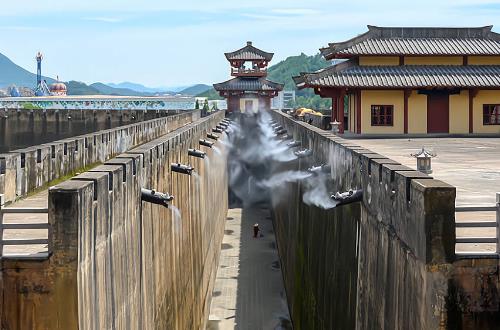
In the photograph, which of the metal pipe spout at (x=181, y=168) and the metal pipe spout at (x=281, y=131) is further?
the metal pipe spout at (x=281, y=131)

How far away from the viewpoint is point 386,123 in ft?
128

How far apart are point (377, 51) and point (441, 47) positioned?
371cm

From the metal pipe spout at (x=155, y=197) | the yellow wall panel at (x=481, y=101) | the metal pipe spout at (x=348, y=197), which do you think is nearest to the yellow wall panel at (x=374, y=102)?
the yellow wall panel at (x=481, y=101)

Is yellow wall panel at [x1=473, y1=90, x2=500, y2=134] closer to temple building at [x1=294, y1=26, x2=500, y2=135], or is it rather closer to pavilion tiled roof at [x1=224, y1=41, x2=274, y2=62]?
temple building at [x1=294, y1=26, x2=500, y2=135]

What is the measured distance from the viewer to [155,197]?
41.3 feet

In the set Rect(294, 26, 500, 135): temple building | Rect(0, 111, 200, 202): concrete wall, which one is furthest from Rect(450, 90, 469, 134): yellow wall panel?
Rect(0, 111, 200, 202): concrete wall

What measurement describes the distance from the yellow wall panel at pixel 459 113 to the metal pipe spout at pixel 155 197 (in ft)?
95.1

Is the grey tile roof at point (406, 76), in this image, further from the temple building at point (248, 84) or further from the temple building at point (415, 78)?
the temple building at point (248, 84)

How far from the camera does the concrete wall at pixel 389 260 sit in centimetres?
823

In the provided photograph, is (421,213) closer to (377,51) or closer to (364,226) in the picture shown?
(364,226)

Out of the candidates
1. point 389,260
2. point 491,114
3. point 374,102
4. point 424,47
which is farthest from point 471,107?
point 389,260

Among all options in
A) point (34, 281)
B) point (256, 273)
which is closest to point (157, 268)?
point (34, 281)

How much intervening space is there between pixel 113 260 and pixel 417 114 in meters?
30.7

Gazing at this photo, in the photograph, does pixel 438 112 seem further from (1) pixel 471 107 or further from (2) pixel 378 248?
(2) pixel 378 248
